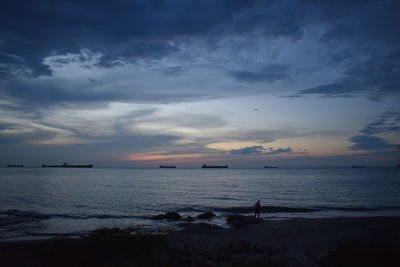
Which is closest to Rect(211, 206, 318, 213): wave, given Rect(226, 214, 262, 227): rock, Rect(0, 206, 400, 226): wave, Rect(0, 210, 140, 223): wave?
Rect(0, 206, 400, 226): wave

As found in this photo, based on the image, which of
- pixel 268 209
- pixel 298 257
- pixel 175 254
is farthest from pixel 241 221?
pixel 175 254

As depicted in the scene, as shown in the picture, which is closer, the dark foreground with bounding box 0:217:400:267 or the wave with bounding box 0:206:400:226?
the dark foreground with bounding box 0:217:400:267

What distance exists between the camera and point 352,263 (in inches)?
368

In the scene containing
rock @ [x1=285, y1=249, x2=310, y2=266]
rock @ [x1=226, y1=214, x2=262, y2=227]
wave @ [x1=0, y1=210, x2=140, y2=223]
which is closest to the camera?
rock @ [x1=285, y1=249, x2=310, y2=266]

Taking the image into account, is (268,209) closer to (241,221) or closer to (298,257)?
(241,221)

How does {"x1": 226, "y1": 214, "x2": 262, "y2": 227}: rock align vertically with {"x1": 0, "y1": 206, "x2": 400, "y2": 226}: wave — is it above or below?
above

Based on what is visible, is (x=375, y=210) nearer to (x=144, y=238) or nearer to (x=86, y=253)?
(x=144, y=238)

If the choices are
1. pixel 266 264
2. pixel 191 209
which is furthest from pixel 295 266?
pixel 191 209

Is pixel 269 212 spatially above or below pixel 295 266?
below

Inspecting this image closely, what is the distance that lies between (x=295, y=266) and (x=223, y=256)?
2.31 meters

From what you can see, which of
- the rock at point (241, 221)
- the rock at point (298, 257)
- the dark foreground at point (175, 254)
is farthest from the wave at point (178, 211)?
the rock at point (298, 257)

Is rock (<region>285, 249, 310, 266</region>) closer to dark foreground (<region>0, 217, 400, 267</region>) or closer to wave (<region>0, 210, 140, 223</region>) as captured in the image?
dark foreground (<region>0, 217, 400, 267</region>)

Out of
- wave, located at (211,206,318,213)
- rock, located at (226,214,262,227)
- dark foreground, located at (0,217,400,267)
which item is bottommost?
wave, located at (211,206,318,213)

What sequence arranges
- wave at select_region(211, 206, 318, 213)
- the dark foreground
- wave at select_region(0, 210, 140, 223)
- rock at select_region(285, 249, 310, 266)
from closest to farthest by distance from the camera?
the dark foreground, rock at select_region(285, 249, 310, 266), wave at select_region(0, 210, 140, 223), wave at select_region(211, 206, 318, 213)
